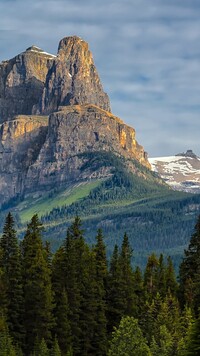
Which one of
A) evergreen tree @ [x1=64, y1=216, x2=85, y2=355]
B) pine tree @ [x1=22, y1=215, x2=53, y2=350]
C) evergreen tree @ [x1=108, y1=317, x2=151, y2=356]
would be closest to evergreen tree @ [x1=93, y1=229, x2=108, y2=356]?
evergreen tree @ [x1=64, y1=216, x2=85, y2=355]

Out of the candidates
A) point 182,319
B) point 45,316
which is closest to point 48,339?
point 45,316

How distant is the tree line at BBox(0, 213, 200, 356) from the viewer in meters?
106

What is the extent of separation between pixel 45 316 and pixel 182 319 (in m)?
17.1

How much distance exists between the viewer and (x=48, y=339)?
108 meters

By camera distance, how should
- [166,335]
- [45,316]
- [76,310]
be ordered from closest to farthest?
[166,335] → [45,316] → [76,310]

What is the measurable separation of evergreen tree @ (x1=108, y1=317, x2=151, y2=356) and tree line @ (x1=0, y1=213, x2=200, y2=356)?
5226 millimetres

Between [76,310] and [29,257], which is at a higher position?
[29,257]

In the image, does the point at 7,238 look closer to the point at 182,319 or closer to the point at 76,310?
the point at 76,310

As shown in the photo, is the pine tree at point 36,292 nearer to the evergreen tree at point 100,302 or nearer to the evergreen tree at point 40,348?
the evergreen tree at point 40,348

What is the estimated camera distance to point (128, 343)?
87.8m

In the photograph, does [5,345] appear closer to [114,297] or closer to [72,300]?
[72,300]

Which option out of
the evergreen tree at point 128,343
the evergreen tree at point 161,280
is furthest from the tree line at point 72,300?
the evergreen tree at point 128,343

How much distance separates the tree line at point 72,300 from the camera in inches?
4161

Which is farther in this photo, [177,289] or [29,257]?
[177,289]
